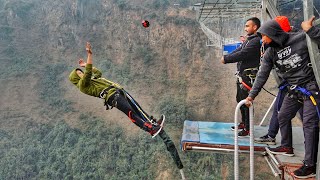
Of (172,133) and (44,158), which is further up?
(172,133)

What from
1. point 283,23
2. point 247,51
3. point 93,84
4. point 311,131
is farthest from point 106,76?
point 311,131

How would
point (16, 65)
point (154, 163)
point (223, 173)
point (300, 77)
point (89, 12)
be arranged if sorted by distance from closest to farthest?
point (300, 77), point (223, 173), point (154, 163), point (16, 65), point (89, 12)

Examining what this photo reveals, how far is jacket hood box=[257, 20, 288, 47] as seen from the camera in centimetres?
229

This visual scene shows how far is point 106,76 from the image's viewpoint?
3127 cm

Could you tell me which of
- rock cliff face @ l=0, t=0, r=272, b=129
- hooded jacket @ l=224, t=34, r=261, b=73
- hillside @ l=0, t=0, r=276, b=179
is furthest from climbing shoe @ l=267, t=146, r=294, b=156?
rock cliff face @ l=0, t=0, r=272, b=129

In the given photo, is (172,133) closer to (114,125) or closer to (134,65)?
(114,125)

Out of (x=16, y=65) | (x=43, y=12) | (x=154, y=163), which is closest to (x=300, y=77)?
(x=154, y=163)

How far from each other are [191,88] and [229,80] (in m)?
3.34

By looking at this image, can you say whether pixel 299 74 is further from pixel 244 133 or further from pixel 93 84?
pixel 93 84

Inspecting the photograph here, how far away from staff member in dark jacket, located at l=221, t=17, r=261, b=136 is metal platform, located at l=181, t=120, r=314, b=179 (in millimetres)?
294

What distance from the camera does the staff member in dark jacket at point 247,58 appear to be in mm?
3070

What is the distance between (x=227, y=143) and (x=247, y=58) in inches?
35.3

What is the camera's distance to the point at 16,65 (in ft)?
112

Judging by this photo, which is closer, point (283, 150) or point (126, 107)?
point (283, 150)
